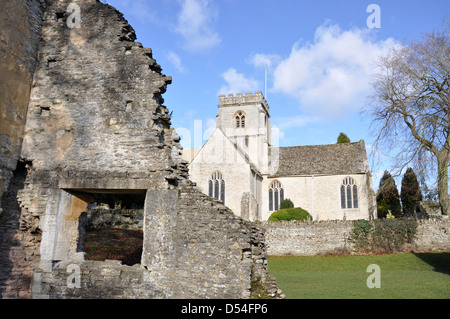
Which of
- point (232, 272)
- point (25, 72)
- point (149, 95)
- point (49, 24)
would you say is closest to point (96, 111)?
point (149, 95)

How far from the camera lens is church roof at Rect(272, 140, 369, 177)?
3475cm

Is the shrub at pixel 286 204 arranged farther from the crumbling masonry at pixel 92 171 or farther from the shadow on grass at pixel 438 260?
the crumbling masonry at pixel 92 171

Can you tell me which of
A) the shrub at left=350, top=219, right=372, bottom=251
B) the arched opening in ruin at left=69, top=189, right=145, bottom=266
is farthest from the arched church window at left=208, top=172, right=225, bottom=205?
the shrub at left=350, top=219, right=372, bottom=251

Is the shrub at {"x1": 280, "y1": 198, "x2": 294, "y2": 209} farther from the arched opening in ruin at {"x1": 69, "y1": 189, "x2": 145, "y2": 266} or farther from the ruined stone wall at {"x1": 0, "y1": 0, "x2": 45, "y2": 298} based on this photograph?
the ruined stone wall at {"x1": 0, "y1": 0, "x2": 45, "y2": 298}

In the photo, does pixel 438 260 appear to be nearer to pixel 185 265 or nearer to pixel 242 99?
pixel 185 265

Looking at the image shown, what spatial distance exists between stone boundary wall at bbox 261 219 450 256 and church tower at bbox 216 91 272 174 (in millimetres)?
16273

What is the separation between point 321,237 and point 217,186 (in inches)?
476

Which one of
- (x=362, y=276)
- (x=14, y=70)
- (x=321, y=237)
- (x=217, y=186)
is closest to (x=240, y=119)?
(x=217, y=186)

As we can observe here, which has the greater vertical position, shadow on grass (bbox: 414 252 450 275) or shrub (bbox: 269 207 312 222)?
shrub (bbox: 269 207 312 222)

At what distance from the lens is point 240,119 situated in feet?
146

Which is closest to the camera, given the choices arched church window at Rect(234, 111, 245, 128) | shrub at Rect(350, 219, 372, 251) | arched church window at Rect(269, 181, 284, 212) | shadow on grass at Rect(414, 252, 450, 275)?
shadow on grass at Rect(414, 252, 450, 275)

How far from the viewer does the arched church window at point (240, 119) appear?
145 ft

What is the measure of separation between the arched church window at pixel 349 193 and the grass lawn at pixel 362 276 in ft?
39.8

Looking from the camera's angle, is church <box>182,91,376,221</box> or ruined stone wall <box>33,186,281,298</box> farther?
church <box>182,91,376,221</box>
